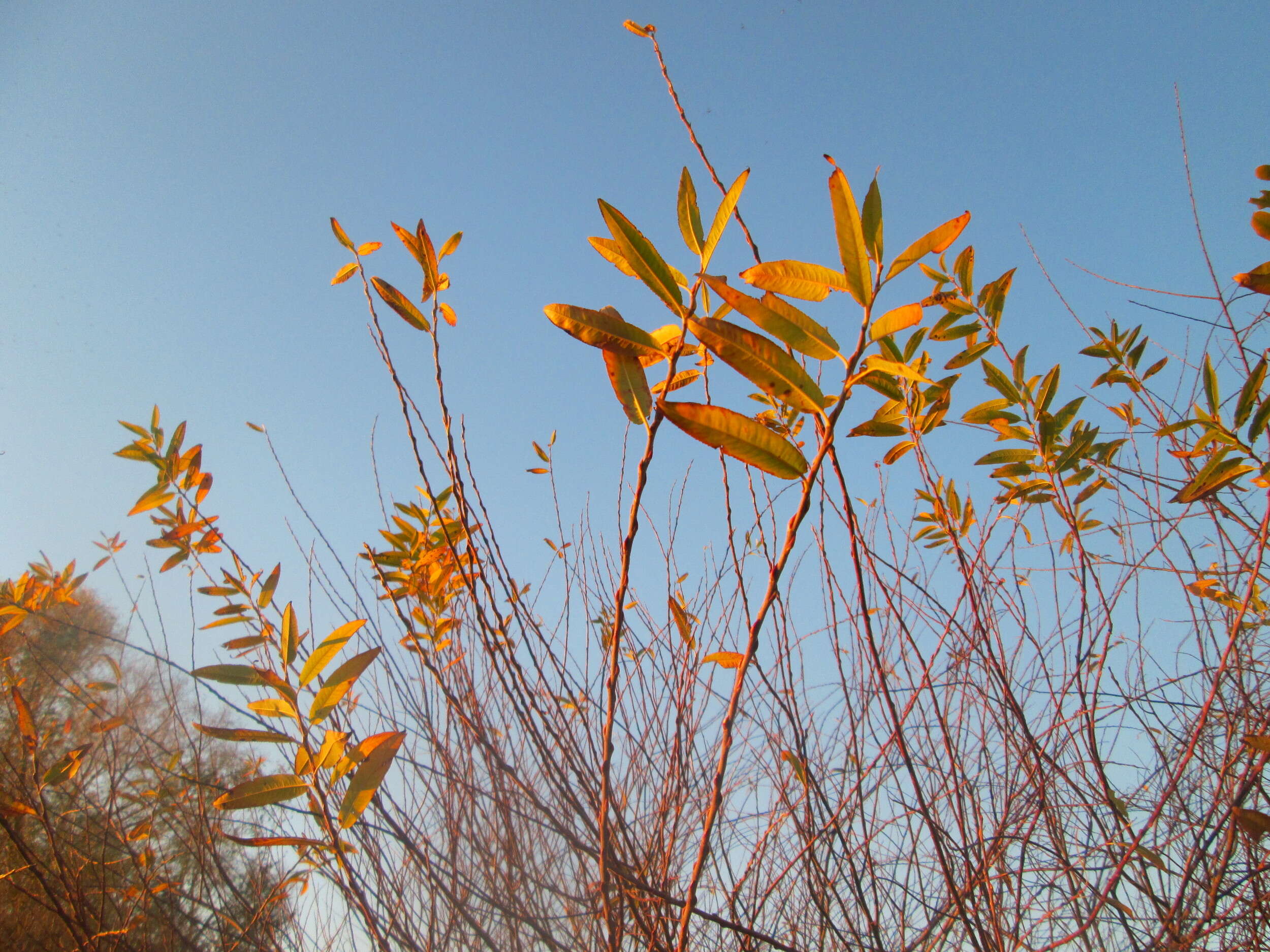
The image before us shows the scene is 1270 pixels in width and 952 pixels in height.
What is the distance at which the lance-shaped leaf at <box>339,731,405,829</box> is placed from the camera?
60 centimetres

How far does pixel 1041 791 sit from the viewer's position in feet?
2.49

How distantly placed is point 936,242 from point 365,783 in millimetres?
750

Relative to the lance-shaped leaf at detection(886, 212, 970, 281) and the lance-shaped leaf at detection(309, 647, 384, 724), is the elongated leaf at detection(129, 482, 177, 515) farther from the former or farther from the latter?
the lance-shaped leaf at detection(886, 212, 970, 281)

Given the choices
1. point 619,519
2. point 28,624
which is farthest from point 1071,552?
point 28,624

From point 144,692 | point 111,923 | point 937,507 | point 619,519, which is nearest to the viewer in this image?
point 937,507

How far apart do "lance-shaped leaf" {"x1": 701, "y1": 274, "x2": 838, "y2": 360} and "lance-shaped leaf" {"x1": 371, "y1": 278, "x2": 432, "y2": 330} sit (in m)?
0.48

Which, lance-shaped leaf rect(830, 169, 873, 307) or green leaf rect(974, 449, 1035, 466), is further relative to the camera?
green leaf rect(974, 449, 1035, 466)

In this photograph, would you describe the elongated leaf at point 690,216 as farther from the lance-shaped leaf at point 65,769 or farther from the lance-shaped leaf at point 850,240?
the lance-shaped leaf at point 65,769

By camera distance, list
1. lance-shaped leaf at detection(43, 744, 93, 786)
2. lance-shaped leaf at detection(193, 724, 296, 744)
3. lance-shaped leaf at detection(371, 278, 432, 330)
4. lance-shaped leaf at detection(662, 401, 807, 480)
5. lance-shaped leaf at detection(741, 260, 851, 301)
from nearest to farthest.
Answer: lance-shaped leaf at detection(662, 401, 807, 480) → lance-shaped leaf at detection(741, 260, 851, 301) → lance-shaped leaf at detection(193, 724, 296, 744) → lance-shaped leaf at detection(371, 278, 432, 330) → lance-shaped leaf at detection(43, 744, 93, 786)

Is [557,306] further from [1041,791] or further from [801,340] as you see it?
[1041,791]

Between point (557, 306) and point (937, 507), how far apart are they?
2.34 ft

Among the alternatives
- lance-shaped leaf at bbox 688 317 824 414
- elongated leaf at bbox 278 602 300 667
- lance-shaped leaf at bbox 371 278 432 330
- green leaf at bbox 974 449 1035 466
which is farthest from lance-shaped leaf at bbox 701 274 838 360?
green leaf at bbox 974 449 1035 466

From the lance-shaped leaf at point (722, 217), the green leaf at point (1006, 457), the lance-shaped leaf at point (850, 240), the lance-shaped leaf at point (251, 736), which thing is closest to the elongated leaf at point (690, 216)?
the lance-shaped leaf at point (722, 217)

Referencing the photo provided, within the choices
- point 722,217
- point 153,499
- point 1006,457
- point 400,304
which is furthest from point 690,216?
point 153,499
